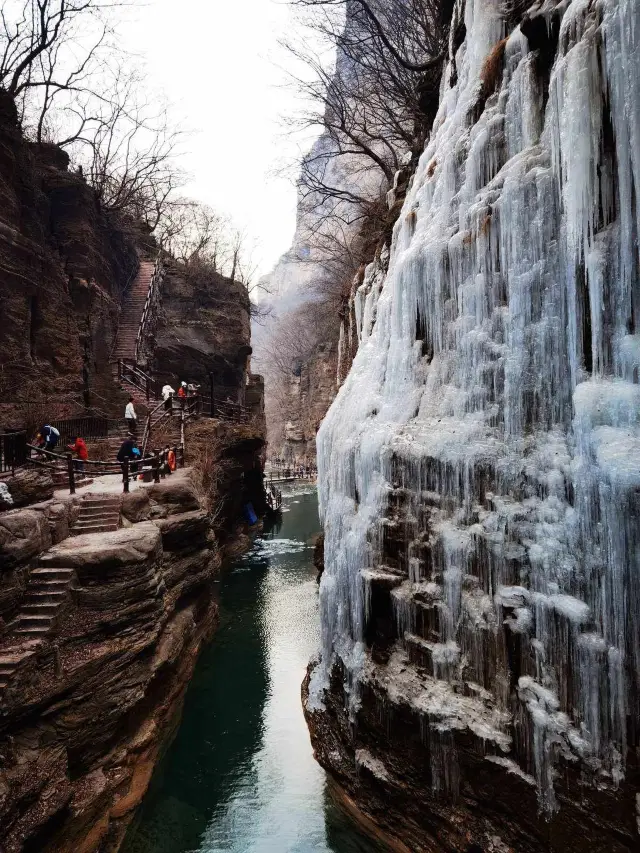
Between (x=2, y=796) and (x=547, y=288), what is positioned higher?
(x=547, y=288)

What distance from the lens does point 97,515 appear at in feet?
30.3

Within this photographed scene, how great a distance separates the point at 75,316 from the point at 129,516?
1171 cm

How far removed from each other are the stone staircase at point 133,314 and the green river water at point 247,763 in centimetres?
1306

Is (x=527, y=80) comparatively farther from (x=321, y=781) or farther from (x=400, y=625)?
(x=321, y=781)

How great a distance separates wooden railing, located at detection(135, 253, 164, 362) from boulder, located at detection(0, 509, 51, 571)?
14.2 metres

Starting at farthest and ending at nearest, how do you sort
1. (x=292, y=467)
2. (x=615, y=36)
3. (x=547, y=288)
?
(x=292, y=467) < (x=547, y=288) < (x=615, y=36)

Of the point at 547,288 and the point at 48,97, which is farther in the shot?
the point at 48,97

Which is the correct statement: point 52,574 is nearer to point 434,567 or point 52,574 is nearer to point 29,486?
point 29,486

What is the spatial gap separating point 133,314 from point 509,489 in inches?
856

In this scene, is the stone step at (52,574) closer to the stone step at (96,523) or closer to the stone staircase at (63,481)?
the stone step at (96,523)

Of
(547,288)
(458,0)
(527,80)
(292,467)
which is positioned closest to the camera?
(547,288)

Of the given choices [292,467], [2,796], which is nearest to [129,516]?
[2,796]

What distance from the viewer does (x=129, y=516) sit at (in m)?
9.50

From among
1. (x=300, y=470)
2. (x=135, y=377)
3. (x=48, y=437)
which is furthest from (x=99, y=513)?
(x=300, y=470)
